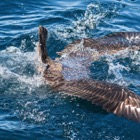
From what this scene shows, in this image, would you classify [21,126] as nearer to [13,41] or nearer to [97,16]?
[13,41]

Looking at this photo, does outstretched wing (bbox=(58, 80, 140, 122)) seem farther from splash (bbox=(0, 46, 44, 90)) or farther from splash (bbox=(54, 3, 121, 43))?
splash (bbox=(54, 3, 121, 43))

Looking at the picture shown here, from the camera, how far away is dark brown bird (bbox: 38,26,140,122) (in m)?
7.25

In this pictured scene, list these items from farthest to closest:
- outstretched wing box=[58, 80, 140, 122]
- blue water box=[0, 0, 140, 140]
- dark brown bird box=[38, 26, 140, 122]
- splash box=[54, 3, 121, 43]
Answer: splash box=[54, 3, 121, 43], dark brown bird box=[38, 26, 140, 122], outstretched wing box=[58, 80, 140, 122], blue water box=[0, 0, 140, 140]

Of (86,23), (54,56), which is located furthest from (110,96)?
(86,23)

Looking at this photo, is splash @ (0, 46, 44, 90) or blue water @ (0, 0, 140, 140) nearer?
blue water @ (0, 0, 140, 140)

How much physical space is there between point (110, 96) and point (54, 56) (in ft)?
10.2

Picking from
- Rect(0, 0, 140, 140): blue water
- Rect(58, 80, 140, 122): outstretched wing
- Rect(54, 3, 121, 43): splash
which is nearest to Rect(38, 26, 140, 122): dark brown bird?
Rect(58, 80, 140, 122): outstretched wing

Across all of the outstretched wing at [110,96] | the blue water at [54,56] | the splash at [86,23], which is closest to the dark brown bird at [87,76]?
the outstretched wing at [110,96]

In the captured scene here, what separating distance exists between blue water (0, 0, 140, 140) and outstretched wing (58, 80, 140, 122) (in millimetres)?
282

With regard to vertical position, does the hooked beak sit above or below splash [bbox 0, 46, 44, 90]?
above

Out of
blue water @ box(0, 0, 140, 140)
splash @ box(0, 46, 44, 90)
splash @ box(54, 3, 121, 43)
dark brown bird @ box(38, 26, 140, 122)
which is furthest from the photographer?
splash @ box(54, 3, 121, 43)

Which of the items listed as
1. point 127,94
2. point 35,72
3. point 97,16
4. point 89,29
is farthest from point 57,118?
point 97,16

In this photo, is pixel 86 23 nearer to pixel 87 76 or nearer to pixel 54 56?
pixel 54 56

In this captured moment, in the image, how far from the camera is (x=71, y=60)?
367 inches
